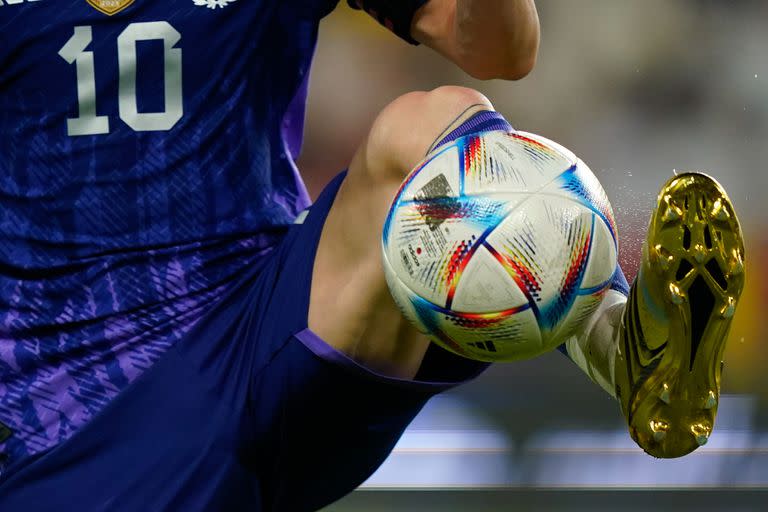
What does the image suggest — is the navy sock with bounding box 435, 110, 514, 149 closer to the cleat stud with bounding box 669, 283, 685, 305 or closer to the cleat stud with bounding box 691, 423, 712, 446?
the cleat stud with bounding box 669, 283, 685, 305

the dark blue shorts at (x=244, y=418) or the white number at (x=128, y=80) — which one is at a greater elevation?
Result: the white number at (x=128, y=80)

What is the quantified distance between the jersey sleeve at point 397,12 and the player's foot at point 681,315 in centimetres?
45

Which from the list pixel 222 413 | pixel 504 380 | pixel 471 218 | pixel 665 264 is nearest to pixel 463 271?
pixel 471 218

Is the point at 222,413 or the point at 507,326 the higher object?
the point at 507,326

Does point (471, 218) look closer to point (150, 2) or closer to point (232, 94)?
point (232, 94)

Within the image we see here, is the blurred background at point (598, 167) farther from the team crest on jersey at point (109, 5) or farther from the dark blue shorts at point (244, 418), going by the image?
the team crest on jersey at point (109, 5)

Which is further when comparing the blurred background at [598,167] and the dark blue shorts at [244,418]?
the blurred background at [598,167]

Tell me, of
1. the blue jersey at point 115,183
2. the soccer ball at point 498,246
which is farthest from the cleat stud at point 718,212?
the blue jersey at point 115,183

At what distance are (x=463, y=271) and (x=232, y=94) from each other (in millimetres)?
501

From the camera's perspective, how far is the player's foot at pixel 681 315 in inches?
51.3

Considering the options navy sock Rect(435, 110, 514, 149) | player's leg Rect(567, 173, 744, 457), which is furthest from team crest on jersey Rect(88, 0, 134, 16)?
player's leg Rect(567, 173, 744, 457)

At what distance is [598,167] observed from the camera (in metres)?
3.19

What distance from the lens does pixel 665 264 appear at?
1.31m

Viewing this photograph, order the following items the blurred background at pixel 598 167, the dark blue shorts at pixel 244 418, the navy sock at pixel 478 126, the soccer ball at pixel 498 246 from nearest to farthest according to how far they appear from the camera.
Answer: the soccer ball at pixel 498 246, the navy sock at pixel 478 126, the dark blue shorts at pixel 244 418, the blurred background at pixel 598 167
